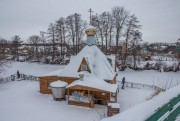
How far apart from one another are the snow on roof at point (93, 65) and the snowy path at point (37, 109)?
3140mm

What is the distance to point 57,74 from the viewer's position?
19.4m

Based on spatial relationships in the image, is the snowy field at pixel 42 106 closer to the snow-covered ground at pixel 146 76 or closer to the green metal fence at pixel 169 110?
the snow-covered ground at pixel 146 76

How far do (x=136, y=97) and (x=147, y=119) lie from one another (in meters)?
17.1

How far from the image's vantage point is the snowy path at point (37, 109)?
13.3m

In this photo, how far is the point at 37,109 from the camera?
1484 centimetres

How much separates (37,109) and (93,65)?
7.04 meters

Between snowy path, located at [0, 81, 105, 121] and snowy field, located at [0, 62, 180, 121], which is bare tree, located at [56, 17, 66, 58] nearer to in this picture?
snowy field, located at [0, 62, 180, 121]

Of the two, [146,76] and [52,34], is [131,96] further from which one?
[52,34]

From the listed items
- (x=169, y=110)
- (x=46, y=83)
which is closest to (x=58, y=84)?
(x=46, y=83)

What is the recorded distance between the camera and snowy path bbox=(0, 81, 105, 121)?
13252 millimetres

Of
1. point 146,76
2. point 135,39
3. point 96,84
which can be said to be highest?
point 135,39

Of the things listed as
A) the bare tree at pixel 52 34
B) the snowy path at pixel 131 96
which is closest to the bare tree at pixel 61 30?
the bare tree at pixel 52 34

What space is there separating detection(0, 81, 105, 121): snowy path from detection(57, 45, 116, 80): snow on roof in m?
3.14

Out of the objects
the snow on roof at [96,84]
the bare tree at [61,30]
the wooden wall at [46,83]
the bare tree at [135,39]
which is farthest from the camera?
the bare tree at [61,30]
